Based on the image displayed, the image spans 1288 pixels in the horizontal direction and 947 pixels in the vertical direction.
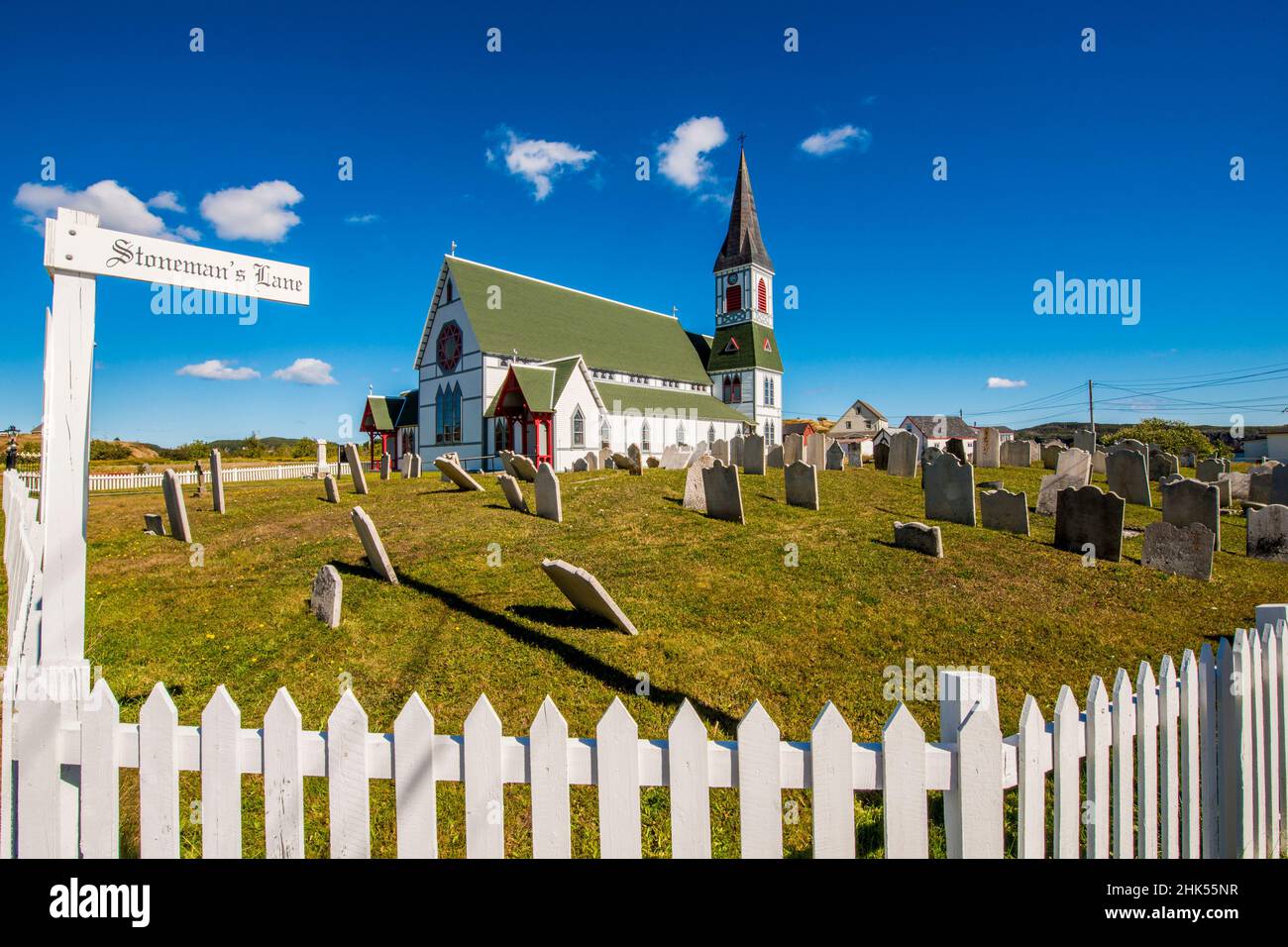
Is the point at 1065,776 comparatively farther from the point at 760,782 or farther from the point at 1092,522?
the point at 1092,522

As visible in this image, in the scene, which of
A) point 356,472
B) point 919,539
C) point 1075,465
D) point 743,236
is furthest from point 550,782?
point 743,236

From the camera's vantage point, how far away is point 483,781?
212cm

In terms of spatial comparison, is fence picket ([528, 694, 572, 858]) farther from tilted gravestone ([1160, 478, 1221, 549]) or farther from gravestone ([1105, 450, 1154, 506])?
gravestone ([1105, 450, 1154, 506])

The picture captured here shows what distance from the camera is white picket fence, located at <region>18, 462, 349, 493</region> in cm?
2293

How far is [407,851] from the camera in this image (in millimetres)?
2131

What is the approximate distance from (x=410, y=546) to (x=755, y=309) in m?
44.6

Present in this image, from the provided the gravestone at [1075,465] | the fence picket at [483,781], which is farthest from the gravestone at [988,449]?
the fence picket at [483,781]

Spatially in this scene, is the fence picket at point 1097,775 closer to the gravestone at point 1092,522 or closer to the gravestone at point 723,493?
the gravestone at point 1092,522

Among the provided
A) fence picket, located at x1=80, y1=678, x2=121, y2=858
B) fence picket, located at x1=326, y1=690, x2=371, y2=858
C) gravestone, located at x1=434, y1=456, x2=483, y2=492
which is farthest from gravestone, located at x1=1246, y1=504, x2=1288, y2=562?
gravestone, located at x1=434, y1=456, x2=483, y2=492

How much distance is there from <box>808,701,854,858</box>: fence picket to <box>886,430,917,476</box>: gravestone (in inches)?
637

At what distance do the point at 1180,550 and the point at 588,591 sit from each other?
25.0ft

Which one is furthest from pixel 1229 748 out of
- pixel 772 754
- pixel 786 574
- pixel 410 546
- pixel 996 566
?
pixel 410 546
